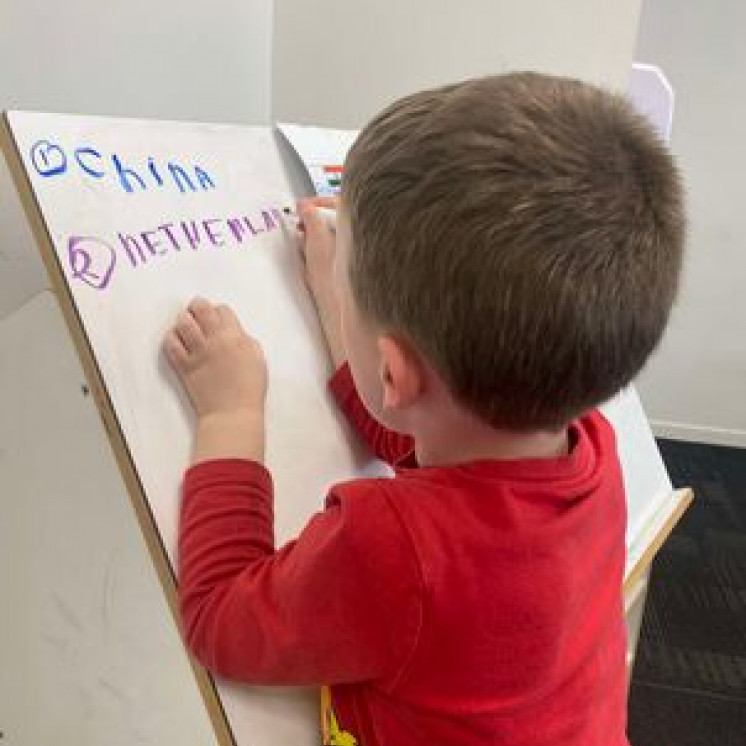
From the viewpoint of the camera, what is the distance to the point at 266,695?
59 cm

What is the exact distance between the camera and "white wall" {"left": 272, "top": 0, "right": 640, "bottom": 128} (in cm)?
121

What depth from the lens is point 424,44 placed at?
4.11 ft

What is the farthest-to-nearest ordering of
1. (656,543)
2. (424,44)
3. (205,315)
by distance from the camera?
(424,44) → (656,543) → (205,315)

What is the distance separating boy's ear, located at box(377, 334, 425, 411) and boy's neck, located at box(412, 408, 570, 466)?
0.09ft

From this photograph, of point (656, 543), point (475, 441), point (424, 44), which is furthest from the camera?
point (424, 44)

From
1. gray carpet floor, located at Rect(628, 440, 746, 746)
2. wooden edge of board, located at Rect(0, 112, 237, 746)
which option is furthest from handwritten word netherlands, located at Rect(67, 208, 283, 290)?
gray carpet floor, located at Rect(628, 440, 746, 746)

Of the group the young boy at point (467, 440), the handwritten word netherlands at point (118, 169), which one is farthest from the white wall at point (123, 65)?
the young boy at point (467, 440)

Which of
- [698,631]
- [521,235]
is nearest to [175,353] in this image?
[521,235]

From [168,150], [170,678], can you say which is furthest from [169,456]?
[170,678]

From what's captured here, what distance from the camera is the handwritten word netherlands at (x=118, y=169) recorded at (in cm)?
63

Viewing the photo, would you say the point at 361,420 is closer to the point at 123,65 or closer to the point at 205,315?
the point at 205,315

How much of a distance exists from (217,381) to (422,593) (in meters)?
0.23

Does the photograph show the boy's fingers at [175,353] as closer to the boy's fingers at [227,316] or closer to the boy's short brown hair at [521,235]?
the boy's fingers at [227,316]

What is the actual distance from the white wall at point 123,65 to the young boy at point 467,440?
371mm
